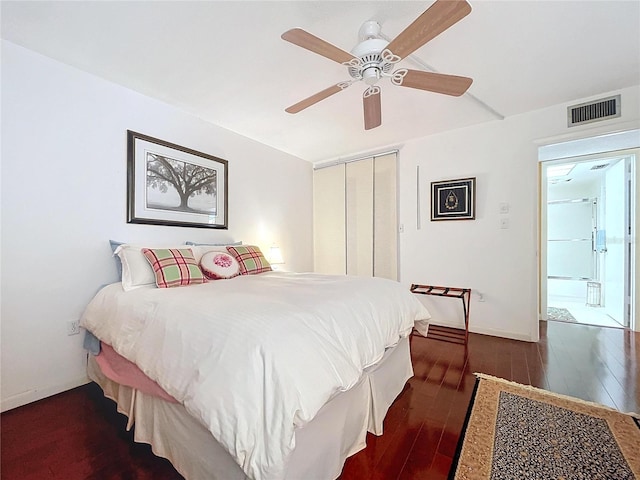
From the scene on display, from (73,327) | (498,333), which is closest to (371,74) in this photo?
(73,327)

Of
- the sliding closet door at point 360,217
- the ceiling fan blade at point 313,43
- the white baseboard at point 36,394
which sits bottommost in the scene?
the white baseboard at point 36,394

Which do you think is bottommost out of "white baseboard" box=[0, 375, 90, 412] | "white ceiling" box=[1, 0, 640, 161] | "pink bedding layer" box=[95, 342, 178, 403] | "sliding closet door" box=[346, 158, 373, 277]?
"white baseboard" box=[0, 375, 90, 412]

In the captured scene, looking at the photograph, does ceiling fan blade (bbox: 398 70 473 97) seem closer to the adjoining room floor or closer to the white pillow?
the white pillow

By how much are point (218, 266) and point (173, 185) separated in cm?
99

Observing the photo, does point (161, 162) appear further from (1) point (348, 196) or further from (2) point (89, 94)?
(1) point (348, 196)

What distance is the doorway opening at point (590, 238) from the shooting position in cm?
342

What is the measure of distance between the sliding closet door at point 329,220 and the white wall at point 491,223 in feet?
3.38

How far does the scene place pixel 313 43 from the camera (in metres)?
1.41

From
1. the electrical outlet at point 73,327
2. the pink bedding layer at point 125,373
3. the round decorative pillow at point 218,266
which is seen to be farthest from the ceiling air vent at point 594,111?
the electrical outlet at point 73,327

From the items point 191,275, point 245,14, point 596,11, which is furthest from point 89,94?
point 596,11

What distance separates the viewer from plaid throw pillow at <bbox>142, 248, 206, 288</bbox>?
6.40ft

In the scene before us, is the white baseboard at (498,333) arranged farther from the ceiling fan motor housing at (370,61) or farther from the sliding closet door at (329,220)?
the ceiling fan motor housing at (370,61)

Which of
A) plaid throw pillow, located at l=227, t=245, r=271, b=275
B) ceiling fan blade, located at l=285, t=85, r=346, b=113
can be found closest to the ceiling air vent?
ceiling fan blade, located at l=285, t=85, r=346, b=113

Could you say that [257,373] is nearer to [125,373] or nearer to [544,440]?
[125,373]
